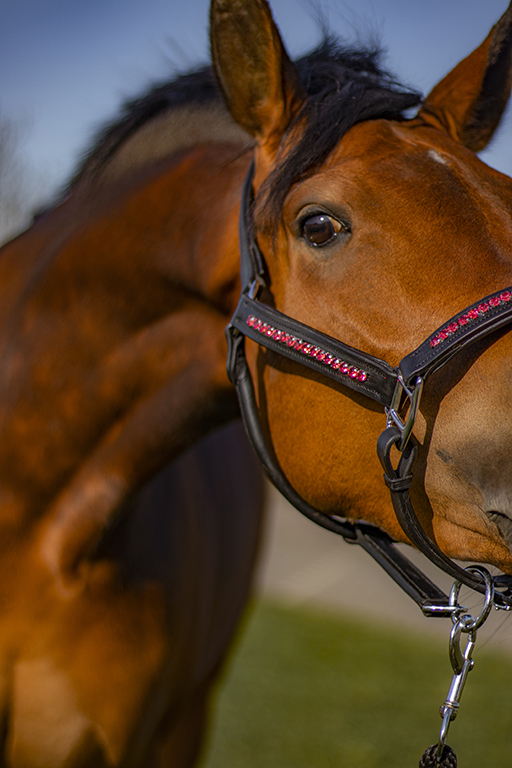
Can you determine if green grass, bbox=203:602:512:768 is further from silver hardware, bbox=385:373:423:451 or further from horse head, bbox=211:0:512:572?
silver hardware, bbox=385:373:423:451

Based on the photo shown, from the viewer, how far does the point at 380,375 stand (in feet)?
3.81

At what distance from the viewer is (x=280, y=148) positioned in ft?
4.56

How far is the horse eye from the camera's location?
1247mm

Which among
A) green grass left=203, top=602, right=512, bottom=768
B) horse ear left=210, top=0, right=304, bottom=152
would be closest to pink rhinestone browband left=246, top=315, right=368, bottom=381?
horse ear left=210, top=0, right=304, bottom=152

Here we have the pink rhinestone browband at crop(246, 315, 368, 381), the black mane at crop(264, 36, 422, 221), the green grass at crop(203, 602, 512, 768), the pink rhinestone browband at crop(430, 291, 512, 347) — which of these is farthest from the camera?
the green grass at crop(203, 602, 512, 768)

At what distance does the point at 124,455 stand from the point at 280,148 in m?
0.83

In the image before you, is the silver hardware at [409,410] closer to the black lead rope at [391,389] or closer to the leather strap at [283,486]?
the black lead rope at [391,389]

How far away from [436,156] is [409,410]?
0.52 meters

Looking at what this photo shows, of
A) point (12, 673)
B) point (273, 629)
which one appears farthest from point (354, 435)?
point (273, 629)

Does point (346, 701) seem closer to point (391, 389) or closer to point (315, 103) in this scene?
point (391, 389)

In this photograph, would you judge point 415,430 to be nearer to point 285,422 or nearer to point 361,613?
point 285,422

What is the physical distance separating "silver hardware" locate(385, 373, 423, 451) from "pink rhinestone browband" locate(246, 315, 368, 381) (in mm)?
69

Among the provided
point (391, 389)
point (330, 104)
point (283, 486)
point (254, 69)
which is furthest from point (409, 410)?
point (254, 69)

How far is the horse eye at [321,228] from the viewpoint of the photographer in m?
1.25
